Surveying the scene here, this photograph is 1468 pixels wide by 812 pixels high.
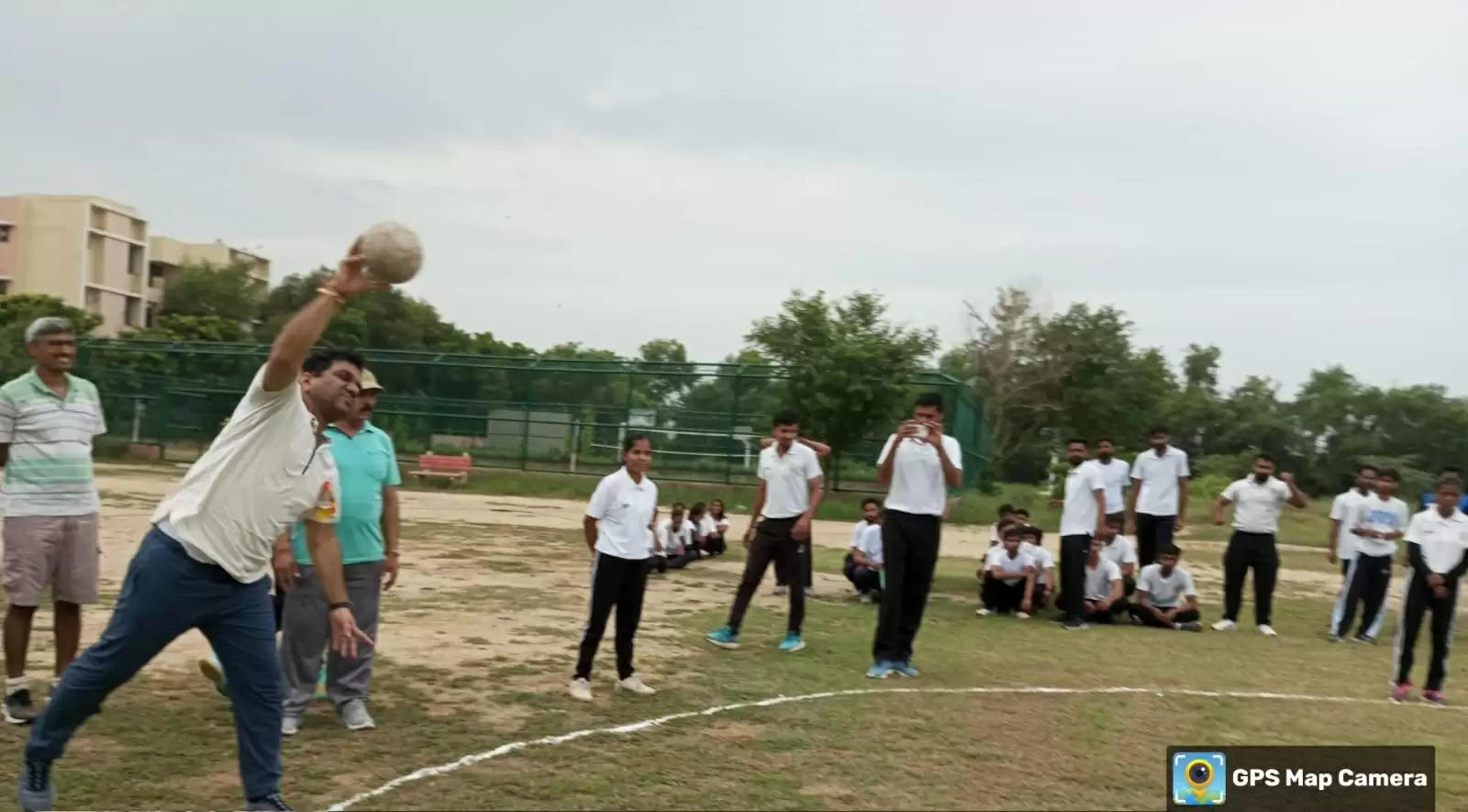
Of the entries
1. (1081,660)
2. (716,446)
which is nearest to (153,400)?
(716,446)

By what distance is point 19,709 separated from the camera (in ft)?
19.6

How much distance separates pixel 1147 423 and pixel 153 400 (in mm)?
41564

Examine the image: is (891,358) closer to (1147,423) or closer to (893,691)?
(893,691)

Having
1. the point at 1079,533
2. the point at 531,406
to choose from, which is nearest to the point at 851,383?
the point at 531,406

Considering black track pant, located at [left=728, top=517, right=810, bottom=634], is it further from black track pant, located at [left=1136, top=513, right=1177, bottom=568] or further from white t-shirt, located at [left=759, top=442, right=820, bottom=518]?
black track pant, located at [left=1136, top=513, right=1177, bottom=568]

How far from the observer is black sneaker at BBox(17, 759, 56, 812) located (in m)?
4.49

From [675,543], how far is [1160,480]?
5.66m

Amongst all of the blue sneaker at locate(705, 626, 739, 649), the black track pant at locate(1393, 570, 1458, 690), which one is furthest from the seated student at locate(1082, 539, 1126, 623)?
the blue sneaker at locate(705, 626, 739, 649)

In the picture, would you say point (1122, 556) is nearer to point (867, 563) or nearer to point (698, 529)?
point (867, 563)

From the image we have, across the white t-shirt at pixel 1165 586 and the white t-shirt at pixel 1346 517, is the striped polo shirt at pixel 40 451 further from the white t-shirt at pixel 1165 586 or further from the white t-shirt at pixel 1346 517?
the white t-shirt at pixel 1346 517

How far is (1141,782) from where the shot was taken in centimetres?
525

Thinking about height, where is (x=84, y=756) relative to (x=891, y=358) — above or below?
below

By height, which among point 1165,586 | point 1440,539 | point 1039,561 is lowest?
point 1165,586

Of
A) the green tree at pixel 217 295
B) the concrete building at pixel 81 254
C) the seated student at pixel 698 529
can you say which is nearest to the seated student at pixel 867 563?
the seated student at pixel 698 529
